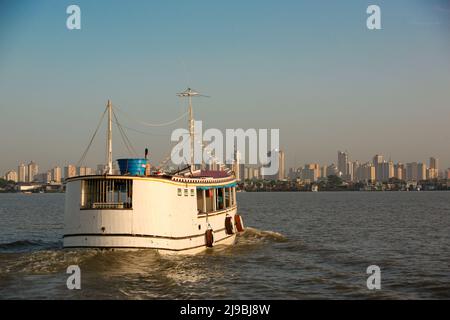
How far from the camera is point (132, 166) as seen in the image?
27781mm

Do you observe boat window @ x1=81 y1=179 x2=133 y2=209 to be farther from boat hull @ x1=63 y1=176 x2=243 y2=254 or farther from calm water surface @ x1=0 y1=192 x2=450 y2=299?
calm water surface @ x1=0 y1=192 x2=450 y2=299

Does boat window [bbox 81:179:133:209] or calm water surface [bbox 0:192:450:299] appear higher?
boat window [bbox 81:179:133:209]

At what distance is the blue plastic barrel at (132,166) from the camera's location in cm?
2773

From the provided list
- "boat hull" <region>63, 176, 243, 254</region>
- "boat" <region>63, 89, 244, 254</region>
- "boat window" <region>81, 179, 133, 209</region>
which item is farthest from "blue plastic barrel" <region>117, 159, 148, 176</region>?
"boat hull" <region>63, 176, 243, 254</region>

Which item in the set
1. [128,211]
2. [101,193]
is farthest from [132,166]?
[128,211]

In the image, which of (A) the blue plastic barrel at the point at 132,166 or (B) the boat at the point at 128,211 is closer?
(B) the boat at the point at 128,211

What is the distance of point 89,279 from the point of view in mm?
22141

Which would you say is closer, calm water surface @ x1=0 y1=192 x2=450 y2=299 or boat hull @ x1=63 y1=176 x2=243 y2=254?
calm water surface @ x1=0 y1=192 x2=450 y2=299

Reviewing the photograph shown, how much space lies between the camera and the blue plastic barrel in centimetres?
2773

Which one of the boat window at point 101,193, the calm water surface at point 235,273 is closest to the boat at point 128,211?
the boat window at point 101,193

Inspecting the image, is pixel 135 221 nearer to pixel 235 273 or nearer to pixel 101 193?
pixel 101 193

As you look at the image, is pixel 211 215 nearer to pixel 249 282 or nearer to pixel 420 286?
pixel 249 282

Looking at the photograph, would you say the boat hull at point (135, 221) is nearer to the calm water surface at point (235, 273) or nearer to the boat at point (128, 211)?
the boat at point (128, 211)

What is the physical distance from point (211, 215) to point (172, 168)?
446 centimetres
